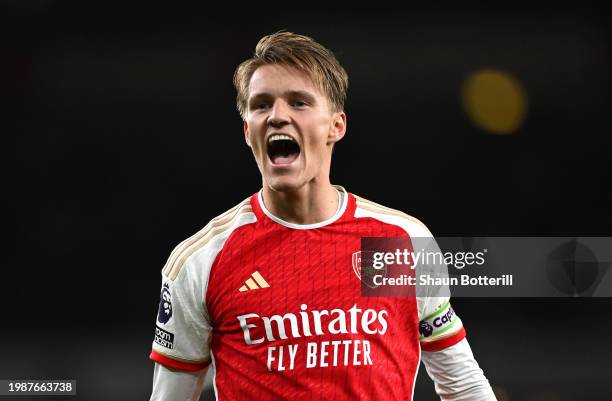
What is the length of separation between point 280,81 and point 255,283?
68cm

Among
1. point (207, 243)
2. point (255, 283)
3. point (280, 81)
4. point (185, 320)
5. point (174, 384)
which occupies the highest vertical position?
point (280, 81)

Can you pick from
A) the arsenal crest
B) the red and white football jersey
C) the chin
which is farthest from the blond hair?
the arsenal crest

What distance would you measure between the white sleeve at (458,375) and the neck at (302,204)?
0.62 m

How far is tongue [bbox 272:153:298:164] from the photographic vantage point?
270cm

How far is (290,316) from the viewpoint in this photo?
268 cm

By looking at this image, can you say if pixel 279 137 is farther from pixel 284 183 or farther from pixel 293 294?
pixel 293 294

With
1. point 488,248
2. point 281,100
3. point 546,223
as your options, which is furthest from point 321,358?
point 546,223

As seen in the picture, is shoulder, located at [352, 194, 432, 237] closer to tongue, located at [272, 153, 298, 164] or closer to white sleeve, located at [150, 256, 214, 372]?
tongue, located at [272, 153, 298, 164]

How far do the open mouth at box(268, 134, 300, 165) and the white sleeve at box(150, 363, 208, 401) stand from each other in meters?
0.77

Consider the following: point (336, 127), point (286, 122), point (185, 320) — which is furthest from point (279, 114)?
point (185, 320)

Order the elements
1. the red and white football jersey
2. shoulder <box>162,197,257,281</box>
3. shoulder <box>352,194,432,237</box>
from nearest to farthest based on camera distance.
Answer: the red and white football jersey → shoulder <box>162,197,257,281</box> → shoulder <box>352,194,432,237</box>

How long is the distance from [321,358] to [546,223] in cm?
464
